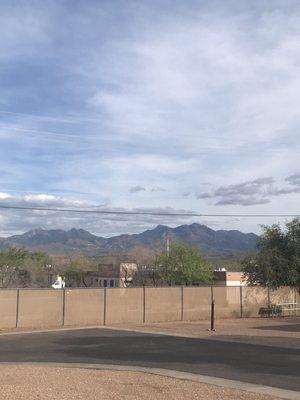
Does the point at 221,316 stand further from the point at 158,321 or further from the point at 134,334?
the point at 134,334

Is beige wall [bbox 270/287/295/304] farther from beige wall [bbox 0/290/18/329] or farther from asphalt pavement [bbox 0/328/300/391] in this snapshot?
beige wall [bbox 0/290/18/329]

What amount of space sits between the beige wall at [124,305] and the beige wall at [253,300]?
813cm

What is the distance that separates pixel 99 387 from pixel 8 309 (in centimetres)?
1781

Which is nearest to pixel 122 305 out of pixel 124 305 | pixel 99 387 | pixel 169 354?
pixel 124 305

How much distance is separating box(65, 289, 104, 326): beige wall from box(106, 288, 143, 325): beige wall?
481 mm

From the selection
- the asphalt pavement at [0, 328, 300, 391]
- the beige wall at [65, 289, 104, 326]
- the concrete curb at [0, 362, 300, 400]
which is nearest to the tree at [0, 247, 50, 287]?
the beige wall at [65, 289, 104, 326]

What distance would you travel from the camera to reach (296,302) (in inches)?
1615

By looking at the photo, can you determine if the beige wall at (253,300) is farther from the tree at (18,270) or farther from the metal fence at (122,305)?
Answer: the tree at (18,270)

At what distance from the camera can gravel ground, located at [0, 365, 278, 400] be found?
10.5 m

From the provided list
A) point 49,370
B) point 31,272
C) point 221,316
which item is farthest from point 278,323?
point 31,272

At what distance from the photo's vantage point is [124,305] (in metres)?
31.9

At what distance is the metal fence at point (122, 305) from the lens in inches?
1128

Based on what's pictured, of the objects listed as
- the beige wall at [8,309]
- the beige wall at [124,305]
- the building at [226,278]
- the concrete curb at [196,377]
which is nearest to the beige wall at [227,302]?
the beige wall at [124,305]

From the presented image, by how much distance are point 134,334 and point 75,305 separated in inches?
259
